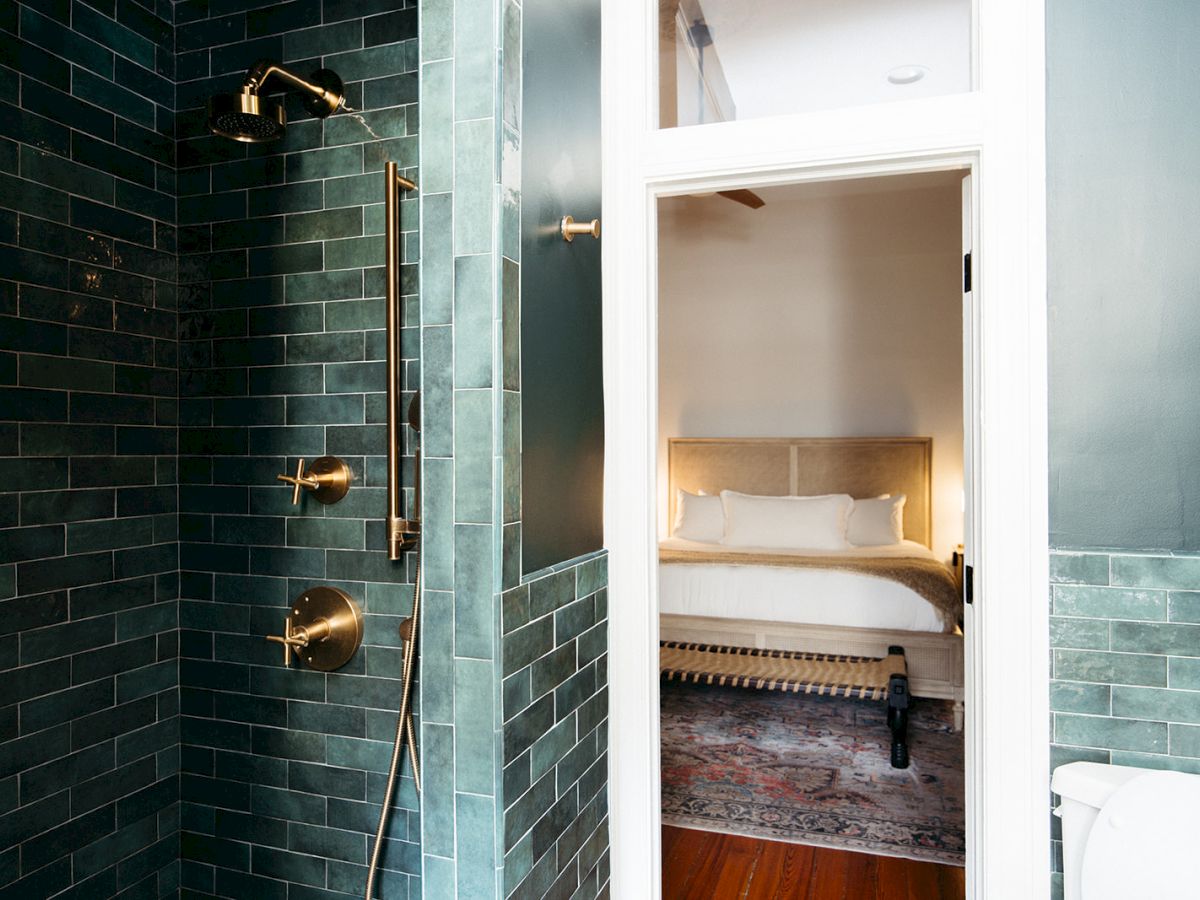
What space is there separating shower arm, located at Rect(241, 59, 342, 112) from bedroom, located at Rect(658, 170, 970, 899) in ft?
8.46

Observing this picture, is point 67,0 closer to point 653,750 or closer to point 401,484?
point 401,484

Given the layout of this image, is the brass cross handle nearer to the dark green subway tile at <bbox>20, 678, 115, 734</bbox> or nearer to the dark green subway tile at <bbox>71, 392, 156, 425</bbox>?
the dark green subway tile at <bbox>20, 678, 115, 734</bbox>

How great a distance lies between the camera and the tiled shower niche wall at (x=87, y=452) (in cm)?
173

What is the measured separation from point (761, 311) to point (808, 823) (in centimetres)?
385

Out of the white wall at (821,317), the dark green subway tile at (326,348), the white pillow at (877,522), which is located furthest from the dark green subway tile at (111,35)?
the white pillow at (877,522)

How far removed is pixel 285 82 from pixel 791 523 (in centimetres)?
415

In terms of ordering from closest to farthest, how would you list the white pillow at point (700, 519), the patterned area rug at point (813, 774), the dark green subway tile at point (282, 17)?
the dark green subway tile at point (282, 17) < the patterned area rug at point (813, 774) < the white pillow at point (700, 519)

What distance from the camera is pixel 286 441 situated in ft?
6.55

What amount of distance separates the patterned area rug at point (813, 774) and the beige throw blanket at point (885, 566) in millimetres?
591

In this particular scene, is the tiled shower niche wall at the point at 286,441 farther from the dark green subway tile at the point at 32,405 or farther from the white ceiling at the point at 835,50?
the white ceiling at the point at 835,50

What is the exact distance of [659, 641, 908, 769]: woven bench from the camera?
12.0ft

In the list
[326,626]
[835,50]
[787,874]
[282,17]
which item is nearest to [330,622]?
[326,626]

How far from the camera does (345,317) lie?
1.95 meters

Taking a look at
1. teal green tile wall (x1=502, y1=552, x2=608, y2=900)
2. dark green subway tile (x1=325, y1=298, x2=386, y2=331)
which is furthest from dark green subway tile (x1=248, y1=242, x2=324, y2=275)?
teal green tile wall (x1=502, y1=552, x2=608, y2=900)
